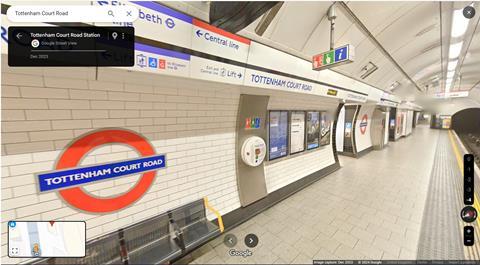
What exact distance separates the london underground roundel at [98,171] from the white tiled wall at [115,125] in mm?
56

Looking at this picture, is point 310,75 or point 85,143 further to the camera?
point 310,75

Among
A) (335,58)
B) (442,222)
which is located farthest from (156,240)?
(442,222)

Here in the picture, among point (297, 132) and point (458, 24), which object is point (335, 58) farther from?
point (458, 24)

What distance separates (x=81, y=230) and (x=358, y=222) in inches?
155

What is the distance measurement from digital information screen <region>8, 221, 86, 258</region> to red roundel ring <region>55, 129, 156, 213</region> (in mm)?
199

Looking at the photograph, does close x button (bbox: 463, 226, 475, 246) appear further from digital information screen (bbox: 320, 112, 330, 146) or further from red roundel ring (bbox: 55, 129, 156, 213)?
red roundel ring (bbox: 55, 129, 156, 213)

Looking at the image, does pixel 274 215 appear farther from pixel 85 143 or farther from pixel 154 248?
pixel 85 143

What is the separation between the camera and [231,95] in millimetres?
2889

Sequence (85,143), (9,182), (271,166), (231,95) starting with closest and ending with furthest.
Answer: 1. (9,182)
2. (85,143)
3. (231,95)
4. (271,166)

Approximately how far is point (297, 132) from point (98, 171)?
400 centimetres

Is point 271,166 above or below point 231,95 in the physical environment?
below

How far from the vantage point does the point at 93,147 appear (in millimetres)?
1794

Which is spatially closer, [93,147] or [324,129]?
[93,147]

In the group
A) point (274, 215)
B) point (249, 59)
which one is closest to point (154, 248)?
point (274, 215)
